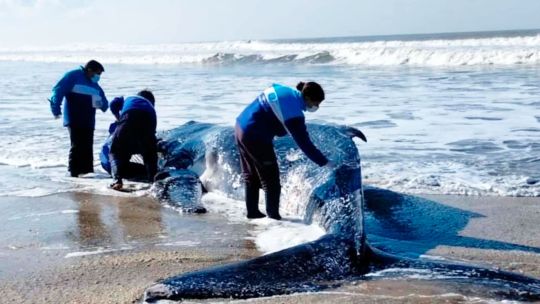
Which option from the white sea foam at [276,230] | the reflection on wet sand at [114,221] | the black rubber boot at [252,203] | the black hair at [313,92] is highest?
the black hair at [313,92]

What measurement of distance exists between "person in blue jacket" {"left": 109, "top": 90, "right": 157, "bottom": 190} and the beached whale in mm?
645

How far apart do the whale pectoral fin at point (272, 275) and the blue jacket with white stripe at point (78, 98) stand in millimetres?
6101

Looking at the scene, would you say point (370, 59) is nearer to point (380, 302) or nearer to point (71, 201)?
point (71, 201)

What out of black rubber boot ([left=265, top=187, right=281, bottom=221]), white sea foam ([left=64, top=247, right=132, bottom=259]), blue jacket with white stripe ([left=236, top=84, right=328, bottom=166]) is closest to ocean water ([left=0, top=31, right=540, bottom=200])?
black rubber boot ([left=265, top=187, right=281, bottom=221])

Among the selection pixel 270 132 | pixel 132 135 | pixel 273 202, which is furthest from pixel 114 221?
pixel 132 135

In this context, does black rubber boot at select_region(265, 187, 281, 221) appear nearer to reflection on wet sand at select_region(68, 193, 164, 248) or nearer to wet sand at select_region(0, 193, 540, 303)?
wet sand at select_region(0, 193, 540, 303)

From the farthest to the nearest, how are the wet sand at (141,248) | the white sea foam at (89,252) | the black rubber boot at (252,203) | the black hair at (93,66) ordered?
the black hair at (93,66)
the black rubber boot at (252,203)
the white sea foam at (89,252)
the wet sand at (141,248)

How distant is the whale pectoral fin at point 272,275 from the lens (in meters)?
4.52

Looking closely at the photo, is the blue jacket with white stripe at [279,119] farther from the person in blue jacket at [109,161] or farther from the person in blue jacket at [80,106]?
the person in blue jacket at [80,106]

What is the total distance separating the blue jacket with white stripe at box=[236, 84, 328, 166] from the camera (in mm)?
6559

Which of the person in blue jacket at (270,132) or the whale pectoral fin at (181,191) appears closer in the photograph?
the person in blue jacket at (270,132)

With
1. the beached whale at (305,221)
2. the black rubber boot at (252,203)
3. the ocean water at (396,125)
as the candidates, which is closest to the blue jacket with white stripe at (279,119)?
the beached whale at (305,221)

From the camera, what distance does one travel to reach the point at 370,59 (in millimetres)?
41469

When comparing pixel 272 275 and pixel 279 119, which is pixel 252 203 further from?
pixel 272 275
